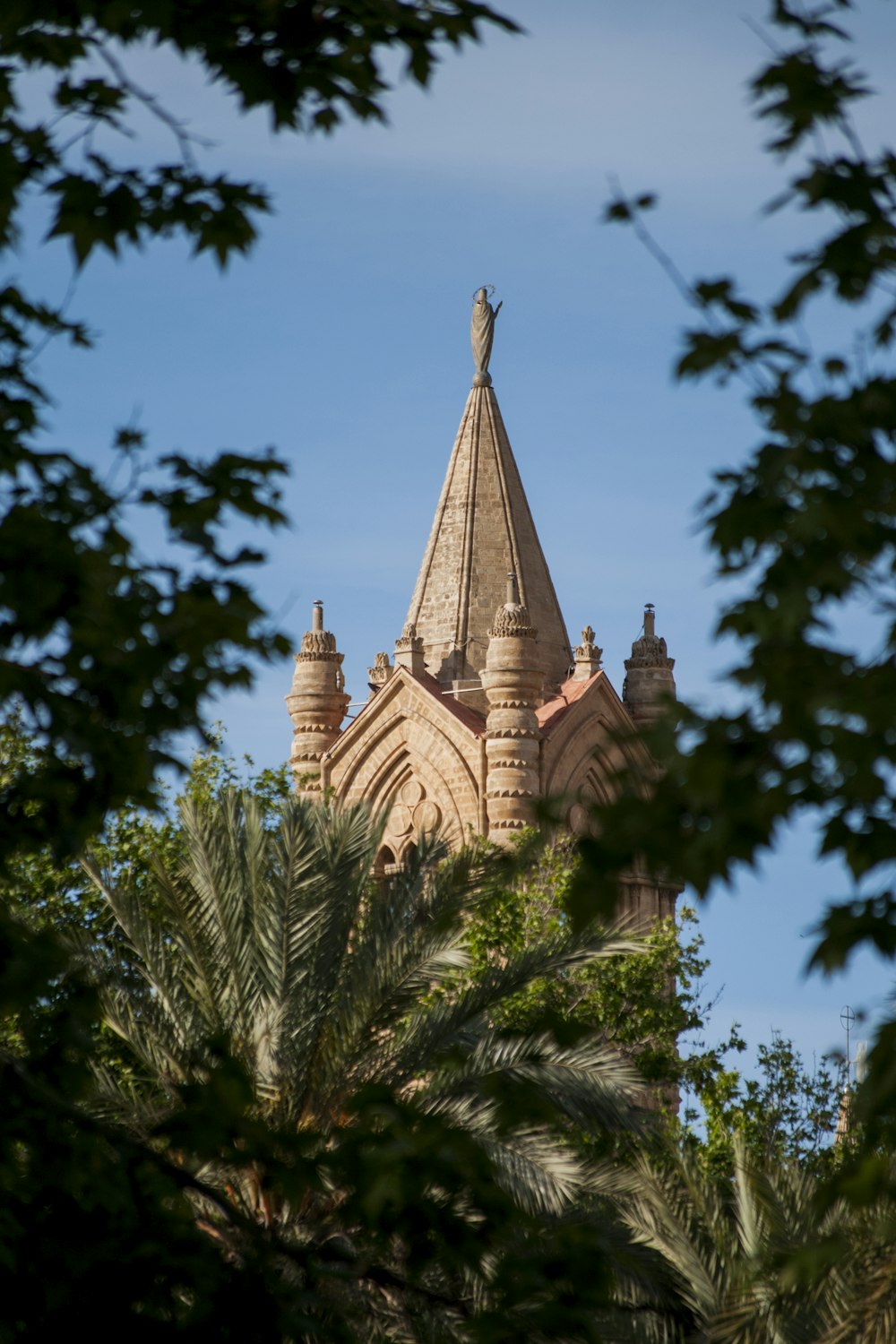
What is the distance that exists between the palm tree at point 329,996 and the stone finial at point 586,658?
2553cm

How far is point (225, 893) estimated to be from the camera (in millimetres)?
13375

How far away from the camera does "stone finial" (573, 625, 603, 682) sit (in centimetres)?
3941

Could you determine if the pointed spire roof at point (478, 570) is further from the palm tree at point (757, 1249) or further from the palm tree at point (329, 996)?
the palm tree at point (757, 1249)

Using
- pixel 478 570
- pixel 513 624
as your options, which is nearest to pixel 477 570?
pixel 478 570

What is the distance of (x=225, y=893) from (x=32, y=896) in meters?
9.55

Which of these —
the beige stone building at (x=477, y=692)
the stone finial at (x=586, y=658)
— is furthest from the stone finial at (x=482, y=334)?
the stone finial at (x=586, y=658)

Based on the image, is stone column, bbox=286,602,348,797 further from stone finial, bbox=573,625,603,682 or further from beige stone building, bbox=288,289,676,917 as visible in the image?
stone finial, bbox=573,625,603,682

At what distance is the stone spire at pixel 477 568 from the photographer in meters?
40.7

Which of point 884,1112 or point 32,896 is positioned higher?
point 32,896

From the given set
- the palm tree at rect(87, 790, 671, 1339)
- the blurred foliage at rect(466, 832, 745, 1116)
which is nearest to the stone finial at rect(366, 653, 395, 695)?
the blurred foliage at rect(466, 832, 745, 1116)

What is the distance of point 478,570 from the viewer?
135 ft

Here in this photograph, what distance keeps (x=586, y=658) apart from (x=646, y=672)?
220 cm

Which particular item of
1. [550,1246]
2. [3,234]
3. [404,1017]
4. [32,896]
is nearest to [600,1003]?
[32,896]

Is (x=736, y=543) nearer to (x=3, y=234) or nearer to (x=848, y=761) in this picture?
(x=848, y=761)
